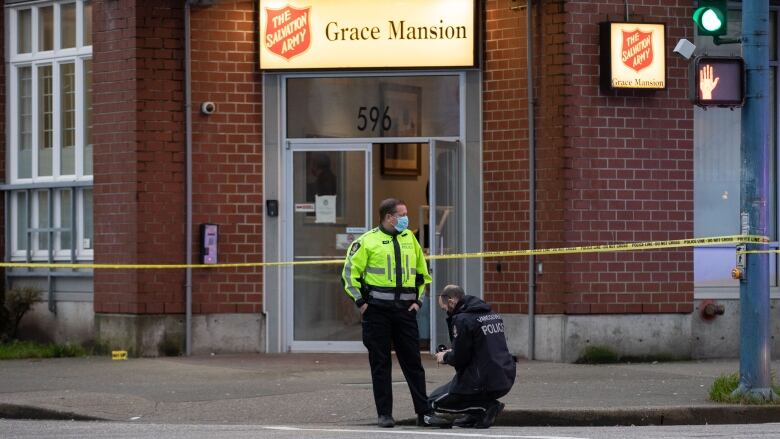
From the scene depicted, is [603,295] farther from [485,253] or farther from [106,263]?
[106,263]

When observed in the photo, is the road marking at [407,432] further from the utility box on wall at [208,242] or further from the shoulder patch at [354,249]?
the utility box on wall at [208,242]

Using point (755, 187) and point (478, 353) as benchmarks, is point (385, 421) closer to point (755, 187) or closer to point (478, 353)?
point (478, 353)

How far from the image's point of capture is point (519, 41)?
15391mm

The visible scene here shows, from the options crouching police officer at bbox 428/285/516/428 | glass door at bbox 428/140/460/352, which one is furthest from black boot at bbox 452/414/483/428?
glass door at bbox 428/140/460/352

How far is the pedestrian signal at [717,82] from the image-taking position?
37.4ft

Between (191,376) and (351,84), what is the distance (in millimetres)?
4125

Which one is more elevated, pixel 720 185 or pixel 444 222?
pixel 720 185

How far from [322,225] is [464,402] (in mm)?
5634

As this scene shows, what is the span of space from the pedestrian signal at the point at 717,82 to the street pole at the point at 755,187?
0.45 ft

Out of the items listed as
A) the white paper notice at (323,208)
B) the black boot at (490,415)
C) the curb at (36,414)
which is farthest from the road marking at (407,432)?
the white paper notice at (323,208)

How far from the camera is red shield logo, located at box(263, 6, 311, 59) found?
15.6 m

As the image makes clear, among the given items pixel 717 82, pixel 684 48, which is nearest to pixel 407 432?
pixel 717 82

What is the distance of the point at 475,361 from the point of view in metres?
10.6

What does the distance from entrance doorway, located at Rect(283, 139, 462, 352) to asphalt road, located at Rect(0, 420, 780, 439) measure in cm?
521
